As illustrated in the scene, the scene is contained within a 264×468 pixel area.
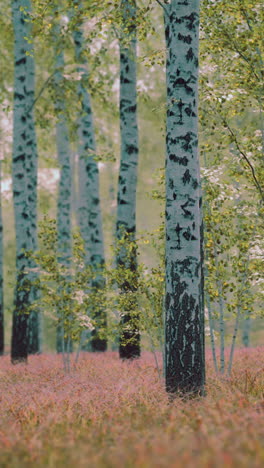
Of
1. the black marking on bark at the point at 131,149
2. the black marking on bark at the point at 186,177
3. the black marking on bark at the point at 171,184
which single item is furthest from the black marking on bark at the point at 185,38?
the black marking on bark at the point at 131,149

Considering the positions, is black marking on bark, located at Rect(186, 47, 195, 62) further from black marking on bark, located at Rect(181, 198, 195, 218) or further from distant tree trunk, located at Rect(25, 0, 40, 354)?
distant tree trunk, located at Rect(25, 0, 40, 354)

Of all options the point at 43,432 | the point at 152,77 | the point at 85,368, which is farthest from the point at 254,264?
the point at 152,77

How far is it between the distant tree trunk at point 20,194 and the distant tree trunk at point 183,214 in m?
6.25

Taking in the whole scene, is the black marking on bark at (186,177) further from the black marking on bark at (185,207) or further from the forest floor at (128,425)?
the forest floor at (128,425)

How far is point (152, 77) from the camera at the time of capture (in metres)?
21.4

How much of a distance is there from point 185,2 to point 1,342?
512 inches

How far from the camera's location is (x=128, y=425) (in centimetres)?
509

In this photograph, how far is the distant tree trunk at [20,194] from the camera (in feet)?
41.2

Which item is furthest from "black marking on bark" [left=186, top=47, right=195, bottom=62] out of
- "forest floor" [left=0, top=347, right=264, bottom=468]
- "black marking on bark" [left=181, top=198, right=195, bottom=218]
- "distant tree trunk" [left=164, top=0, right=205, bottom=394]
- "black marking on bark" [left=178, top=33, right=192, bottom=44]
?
"forest floor" [left=0, top=347, right=264, bottom=468]

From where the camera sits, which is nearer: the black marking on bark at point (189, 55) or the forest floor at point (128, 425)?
the forest floor at point (128, 425)

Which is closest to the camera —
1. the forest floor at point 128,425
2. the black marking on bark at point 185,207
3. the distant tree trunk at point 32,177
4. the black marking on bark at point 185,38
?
the forest floor at point 128,425

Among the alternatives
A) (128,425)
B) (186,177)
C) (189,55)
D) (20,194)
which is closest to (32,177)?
(20,194)

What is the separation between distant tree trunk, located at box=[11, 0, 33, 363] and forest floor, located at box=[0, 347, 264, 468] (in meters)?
4.03

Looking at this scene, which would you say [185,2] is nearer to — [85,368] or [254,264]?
[254,264]
